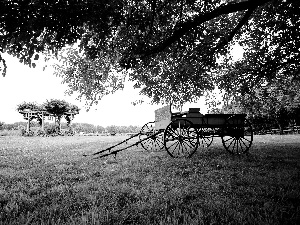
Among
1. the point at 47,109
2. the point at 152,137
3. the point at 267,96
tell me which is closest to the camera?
the point at 152,137

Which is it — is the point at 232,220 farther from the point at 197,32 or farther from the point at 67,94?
the point at 67,94

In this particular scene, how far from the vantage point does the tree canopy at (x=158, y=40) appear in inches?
124

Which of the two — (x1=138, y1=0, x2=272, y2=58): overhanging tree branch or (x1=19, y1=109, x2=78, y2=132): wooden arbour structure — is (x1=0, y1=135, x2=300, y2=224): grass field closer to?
(x1=138, y1=0, x2=272, y2=58): overhanging tree branch

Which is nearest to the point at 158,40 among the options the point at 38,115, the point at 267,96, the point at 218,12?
the point at 218,12

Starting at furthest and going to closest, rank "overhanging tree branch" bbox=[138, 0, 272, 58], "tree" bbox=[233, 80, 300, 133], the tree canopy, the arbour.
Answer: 1. the arbour
2. "tree" bbox=[233, 80, 300, 133]
3. "overhanging tree branch" bbox=[138, 0, 272, 58]
4. the tree canopy

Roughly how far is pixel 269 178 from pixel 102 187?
3.36 metres

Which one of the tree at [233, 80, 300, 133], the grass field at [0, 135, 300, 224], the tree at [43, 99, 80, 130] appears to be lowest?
the grass field at [0, 135, 300, 224]

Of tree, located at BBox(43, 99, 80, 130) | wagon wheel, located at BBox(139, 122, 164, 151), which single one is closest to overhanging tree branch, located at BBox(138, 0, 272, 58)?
wagon wheel, located at BBox(139, 122, 164, 151)

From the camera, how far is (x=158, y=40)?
6199 millimetres

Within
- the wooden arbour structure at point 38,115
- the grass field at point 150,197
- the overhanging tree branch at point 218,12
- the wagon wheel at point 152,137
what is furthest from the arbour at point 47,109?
the overhanging tree branch at point 218,12

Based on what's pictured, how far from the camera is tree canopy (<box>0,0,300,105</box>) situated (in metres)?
3.16

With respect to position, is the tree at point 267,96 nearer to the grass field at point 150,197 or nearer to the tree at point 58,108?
the grass field at point 150,197

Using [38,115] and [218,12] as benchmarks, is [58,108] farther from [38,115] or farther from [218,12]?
Result: [218,12]

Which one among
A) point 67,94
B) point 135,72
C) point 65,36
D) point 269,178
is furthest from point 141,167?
point 67,94
